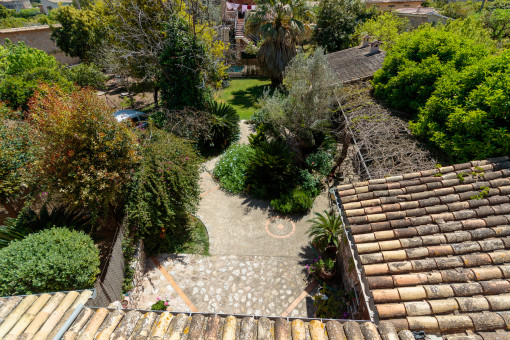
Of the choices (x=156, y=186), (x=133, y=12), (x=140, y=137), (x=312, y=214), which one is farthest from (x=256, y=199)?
(x=133, y=12)

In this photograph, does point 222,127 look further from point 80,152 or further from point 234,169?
point 80,152

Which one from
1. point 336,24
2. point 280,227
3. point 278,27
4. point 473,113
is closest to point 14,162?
point 280,227

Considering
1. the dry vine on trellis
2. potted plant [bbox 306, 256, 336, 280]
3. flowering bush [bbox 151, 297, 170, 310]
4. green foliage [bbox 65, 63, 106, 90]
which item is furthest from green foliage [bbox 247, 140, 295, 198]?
green foliage [bbox 65, 63, 106, 90]

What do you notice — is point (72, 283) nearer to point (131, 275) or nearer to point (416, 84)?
point (131, 275)

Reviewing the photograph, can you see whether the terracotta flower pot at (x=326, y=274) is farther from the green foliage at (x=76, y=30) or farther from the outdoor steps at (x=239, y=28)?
the outdoor steps at (x=239, y=28)

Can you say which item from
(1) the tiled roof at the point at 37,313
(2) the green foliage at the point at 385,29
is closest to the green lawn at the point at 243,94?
(2) the green foliage at the point at 385,29

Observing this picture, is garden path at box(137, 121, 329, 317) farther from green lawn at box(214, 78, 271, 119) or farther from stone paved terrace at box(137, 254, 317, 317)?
green lawn at box(214, 78, 271, 119)
